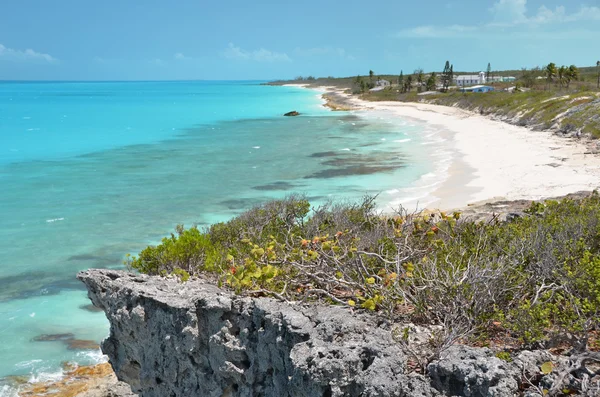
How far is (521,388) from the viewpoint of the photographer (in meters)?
4.23

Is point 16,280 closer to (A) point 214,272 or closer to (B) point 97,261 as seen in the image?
(B) point 97,261

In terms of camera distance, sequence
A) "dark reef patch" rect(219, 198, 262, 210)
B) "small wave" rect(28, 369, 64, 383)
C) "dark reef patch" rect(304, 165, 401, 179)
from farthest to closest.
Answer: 1. "dark reef patch" rect(304, 165, 401, 179)
2. "dark reef patch" rect(219, 198, 262, 210)
3. "small wave" rect(28, 369, 64, 383)

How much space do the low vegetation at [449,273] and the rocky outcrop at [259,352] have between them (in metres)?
0.30

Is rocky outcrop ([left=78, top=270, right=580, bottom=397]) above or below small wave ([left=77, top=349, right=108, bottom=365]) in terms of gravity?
above

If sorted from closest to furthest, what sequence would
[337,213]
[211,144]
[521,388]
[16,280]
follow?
[521,388] → [337,213] → [16,280] → [211,144]

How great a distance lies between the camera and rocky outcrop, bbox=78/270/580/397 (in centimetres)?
435

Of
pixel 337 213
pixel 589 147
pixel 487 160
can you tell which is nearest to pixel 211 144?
pixel 487 160

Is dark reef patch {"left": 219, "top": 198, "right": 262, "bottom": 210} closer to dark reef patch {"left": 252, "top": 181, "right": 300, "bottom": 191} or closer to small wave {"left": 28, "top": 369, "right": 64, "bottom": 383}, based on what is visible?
dark reef patch {"left": 252, "top": 181, "right": 300, "bottom": 191}

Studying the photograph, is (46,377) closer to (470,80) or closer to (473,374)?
(473,374)

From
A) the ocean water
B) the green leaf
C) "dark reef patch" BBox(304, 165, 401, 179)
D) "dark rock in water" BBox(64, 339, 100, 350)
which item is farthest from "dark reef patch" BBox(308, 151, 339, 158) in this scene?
the green leaf

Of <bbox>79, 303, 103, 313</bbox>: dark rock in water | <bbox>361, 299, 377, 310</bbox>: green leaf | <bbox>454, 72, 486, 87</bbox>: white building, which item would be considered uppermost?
<bbox>454, 72, 486, 87</bbox>: white building

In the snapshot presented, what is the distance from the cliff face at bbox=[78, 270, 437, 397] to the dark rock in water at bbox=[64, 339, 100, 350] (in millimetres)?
4424

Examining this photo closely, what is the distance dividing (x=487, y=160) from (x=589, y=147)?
226 inches

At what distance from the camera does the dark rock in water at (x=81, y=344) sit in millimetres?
11180
